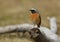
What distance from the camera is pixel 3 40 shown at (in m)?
9.62

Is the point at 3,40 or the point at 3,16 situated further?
the point at 3,16

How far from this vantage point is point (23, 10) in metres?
14.4

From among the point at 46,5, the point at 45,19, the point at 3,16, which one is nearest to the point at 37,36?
the point at 45,19

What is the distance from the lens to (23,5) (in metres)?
15.3

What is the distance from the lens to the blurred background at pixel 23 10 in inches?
488

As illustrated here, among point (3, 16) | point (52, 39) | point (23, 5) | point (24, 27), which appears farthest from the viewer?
point (23, 5)

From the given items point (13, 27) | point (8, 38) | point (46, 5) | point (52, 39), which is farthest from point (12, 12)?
point (52, 39)

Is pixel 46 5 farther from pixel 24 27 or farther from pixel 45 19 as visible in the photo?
pixel 24 27

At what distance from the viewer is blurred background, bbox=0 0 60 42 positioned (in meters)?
12.4

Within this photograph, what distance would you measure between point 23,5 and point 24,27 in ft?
24.3

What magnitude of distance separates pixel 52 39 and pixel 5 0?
9106mm

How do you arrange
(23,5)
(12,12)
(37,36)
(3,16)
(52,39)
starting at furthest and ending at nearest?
(23,5)
(12,12)
(3,16)
(52,39)
(37,36)

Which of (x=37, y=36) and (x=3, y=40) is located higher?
(x=37, y=36)

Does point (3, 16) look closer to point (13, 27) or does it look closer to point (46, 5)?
point (46, 5)
